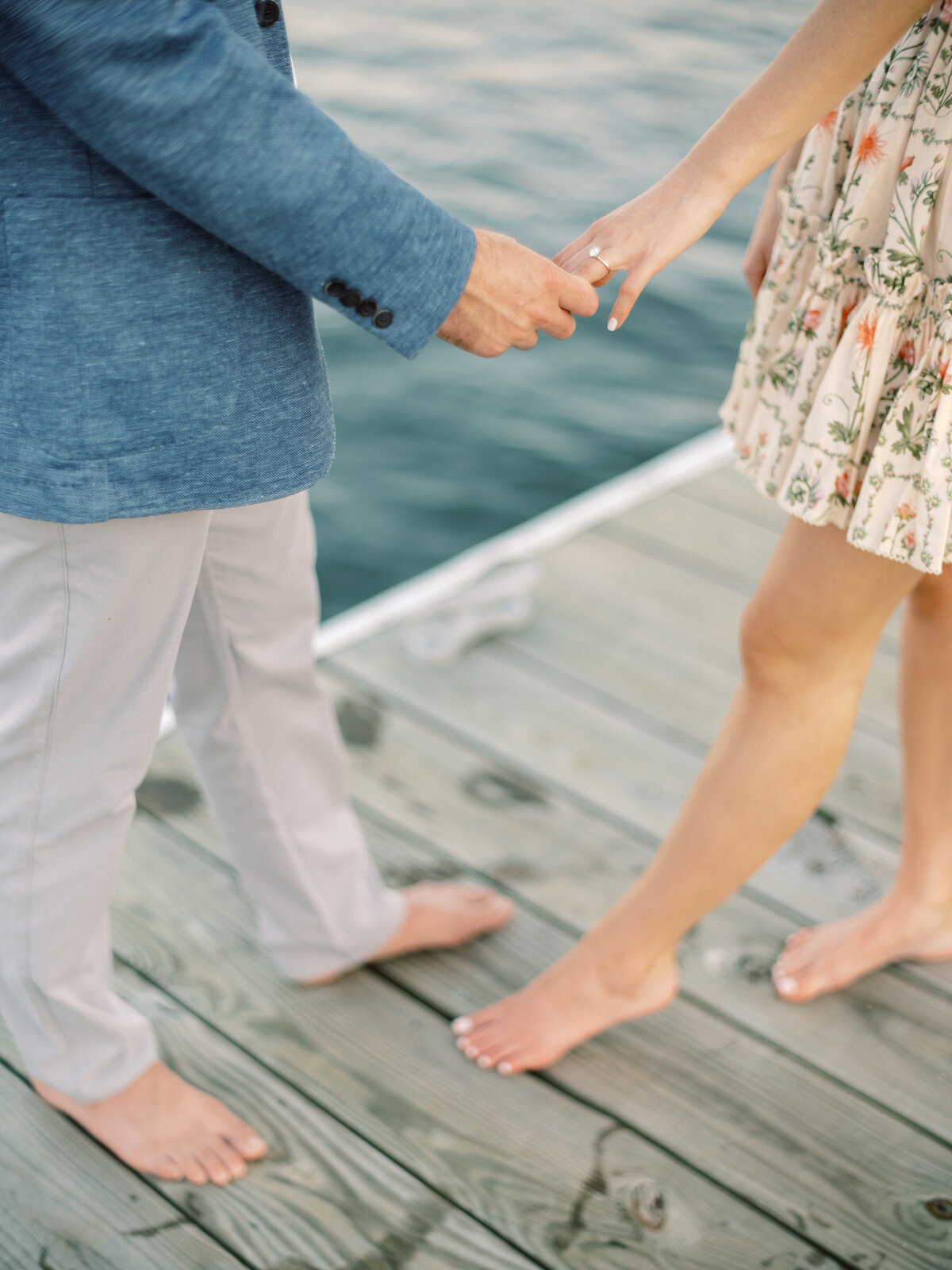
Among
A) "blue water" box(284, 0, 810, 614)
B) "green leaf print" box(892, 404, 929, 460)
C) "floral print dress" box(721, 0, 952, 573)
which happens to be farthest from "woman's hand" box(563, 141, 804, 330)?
"blue water" box(284, 0, 810, 614)

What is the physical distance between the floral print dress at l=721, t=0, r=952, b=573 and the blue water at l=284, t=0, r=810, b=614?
81.8 inches

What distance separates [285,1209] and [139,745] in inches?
18.9

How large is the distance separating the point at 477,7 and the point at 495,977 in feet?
23.8

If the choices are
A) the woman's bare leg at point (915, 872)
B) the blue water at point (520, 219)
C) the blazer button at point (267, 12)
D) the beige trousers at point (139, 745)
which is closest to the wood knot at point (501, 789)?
the beige trousers at point (139, 745)

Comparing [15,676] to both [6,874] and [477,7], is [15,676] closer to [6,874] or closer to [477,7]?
[6,874]

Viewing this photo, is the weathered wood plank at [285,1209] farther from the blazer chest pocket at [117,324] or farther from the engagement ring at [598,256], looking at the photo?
the engagement ring at [598,256]

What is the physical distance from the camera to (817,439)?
1034mm

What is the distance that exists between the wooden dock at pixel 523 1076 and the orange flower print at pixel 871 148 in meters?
0.90

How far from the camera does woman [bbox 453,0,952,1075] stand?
965mm

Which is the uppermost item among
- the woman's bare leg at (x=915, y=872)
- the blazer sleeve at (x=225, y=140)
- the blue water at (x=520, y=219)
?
the blazer sleeve at (x=225, y=140)

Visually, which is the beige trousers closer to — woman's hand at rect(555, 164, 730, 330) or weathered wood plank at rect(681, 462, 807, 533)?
woman's hand at rect(555, 164, 730, 330)

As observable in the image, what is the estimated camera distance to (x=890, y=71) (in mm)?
979

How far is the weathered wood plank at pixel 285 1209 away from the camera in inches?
43.9

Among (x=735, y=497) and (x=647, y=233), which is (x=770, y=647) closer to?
(x=647, y=233)
